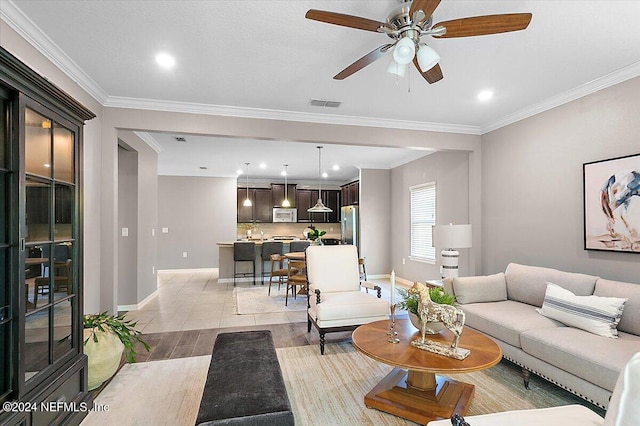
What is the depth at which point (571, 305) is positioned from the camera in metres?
2.75

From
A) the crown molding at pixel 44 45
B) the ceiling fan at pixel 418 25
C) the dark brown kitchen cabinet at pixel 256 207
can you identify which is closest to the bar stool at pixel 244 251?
the dark brown kitchen cabinet at pixel 256 207

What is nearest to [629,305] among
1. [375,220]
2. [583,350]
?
[583,350]

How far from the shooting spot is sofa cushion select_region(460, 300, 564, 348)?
2.81 meters

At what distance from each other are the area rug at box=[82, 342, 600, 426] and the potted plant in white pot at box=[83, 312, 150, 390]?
0.44ft

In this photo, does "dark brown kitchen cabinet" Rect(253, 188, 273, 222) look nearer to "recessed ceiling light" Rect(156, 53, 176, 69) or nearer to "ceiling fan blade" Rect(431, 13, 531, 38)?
"recessed ceiling light" Rect(156, 53, 176, 69)

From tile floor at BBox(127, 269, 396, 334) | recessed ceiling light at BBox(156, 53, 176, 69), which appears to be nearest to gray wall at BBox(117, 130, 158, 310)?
tile floor at BBox(127, 269, 396, 334)

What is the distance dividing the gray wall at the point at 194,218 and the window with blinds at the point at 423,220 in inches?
194

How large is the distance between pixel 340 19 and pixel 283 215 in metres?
8.11

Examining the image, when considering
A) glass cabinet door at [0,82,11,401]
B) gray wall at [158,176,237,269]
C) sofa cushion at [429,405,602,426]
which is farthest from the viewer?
gray wall at [158,176,237,269]

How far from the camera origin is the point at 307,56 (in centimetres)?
282

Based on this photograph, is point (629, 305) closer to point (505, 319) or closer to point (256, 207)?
point (505, 319)

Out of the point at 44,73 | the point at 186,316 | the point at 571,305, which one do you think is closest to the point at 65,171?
the point at 44,73

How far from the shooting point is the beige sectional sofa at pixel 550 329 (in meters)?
2.19

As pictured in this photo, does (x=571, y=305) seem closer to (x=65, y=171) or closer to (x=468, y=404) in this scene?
(x=468, y=404)
